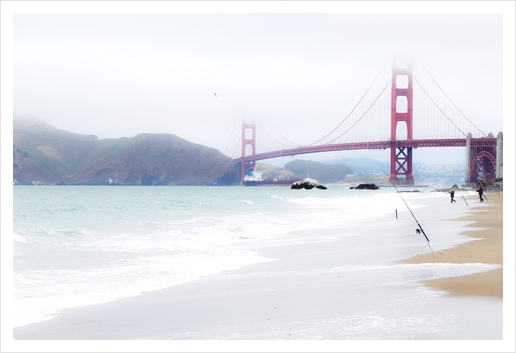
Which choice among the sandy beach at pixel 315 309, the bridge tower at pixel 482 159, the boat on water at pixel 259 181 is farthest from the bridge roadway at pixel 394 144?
the sandy beach at pixel 315 309

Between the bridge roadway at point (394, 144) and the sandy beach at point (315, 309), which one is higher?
the bridge roadway at point (394, 144)

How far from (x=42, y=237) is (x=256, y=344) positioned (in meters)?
7.47

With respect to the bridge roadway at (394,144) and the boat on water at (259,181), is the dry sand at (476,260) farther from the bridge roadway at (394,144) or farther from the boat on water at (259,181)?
the boat on water at (259,181)

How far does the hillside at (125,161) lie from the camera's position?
72.2 metres

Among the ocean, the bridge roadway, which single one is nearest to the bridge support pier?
the bridge roadway

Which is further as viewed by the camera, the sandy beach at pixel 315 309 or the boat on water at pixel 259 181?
the boat on water at pixel 259 181

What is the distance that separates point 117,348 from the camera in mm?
3445

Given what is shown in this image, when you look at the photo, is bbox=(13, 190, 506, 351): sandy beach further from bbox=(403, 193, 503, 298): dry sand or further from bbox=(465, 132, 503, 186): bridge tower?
bbox=(465, 132, 503, 186): bridge tower

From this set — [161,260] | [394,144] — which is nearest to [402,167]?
[394,144]

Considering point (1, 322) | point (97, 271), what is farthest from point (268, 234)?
point (1, 322)

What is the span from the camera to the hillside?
72.2m

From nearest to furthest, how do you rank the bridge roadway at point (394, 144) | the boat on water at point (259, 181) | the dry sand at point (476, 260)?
the dry sand at point (476, 260)
the bridge roadway at point (394, 144)
the boat on water at point (259, 181)

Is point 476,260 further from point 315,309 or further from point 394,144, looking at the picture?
point 394,144

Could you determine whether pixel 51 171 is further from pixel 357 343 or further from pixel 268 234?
pixel 357 343
